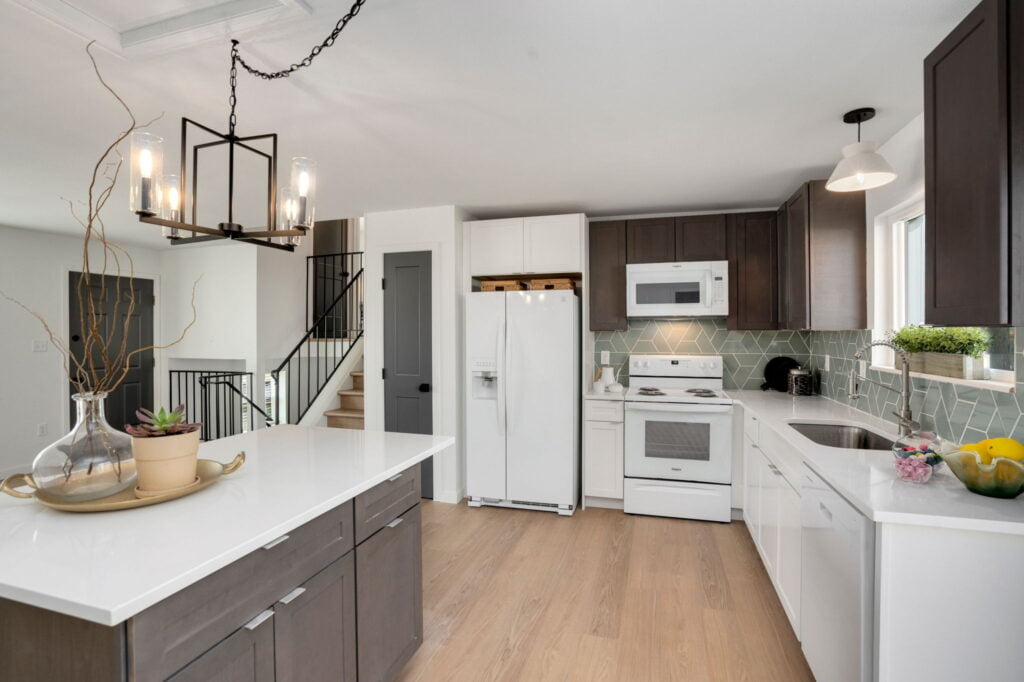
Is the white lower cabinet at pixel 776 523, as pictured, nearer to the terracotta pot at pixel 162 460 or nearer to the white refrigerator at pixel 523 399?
the white refrigerator at pixel 523 399

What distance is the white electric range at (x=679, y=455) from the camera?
12.1ft

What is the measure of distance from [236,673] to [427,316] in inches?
122

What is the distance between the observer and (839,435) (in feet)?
8.83

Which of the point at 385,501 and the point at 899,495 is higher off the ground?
the point at 899,495

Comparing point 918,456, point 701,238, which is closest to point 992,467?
point 918,456

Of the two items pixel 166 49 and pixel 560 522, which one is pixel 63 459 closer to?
pixel 166 49

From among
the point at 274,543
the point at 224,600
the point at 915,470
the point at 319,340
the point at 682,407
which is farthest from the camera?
the point at 319,340

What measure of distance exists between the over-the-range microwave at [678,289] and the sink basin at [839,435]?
143 centimetres

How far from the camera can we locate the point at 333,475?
5.58 feet

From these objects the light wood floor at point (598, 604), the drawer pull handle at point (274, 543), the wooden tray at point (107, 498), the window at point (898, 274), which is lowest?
the light wood floor at point (598, 604)

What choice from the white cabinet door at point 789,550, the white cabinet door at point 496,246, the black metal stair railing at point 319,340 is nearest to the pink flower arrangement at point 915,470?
the white cabinet door at point 789,550

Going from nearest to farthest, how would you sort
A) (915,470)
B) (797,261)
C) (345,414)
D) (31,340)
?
(915,470) < (797,261) < (345,414) < (31,340)

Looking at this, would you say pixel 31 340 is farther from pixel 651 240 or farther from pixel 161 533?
pixel 651 240

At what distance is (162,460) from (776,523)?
→ 8.66 feet
